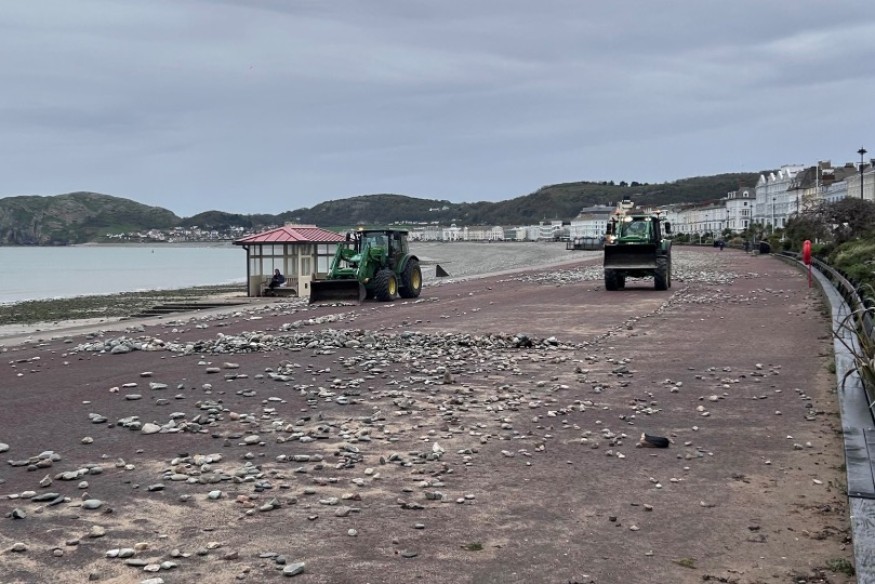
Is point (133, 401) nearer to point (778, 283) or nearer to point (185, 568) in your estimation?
point (185, 568)

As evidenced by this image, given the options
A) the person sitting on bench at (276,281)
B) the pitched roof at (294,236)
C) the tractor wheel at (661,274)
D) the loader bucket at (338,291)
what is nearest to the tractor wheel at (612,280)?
the tractor wheel at (661,274)

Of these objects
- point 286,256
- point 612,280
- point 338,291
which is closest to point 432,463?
point 338,291

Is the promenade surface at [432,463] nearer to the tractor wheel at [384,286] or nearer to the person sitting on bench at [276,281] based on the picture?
the tractor wheel at [384,286]

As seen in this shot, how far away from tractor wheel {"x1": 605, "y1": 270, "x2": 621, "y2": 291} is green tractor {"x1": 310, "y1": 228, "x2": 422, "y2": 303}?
7140mm

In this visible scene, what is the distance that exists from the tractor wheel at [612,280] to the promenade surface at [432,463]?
50.7 feet

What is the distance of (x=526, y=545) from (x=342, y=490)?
1.99m

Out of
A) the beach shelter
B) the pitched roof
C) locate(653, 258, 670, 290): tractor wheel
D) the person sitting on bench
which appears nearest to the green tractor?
the beach shelter

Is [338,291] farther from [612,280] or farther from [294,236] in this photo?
[612,280]

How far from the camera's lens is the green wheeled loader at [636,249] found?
1275 inches

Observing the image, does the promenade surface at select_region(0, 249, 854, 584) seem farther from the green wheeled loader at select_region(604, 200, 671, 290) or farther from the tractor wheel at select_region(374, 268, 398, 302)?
the green wheeled loader at select_region(604, 200, 671, 290)

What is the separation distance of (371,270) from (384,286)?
0.92 meters

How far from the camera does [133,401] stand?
11852 millimetres

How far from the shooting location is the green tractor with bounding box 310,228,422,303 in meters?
30.8

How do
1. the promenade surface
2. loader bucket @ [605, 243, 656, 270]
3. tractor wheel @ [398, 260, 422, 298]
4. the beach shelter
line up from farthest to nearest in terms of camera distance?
the beach shelter → tractor wheel @ [398, 260, 422, 298] → loader bucket @ [605, 243, 656, 270] → the promenade surface
